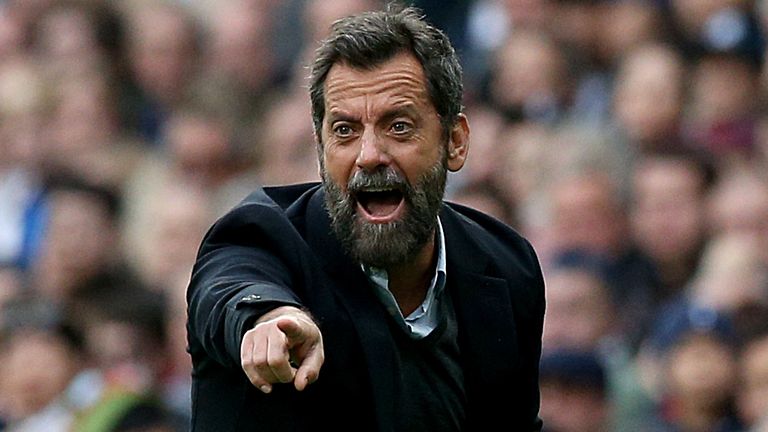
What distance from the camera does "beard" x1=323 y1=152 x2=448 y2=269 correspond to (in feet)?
11.4

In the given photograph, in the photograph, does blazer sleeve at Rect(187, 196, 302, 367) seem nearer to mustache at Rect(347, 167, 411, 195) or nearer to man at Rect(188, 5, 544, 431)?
man at Rect(188, 5, 544, 431)

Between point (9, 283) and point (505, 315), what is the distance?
4.55 m

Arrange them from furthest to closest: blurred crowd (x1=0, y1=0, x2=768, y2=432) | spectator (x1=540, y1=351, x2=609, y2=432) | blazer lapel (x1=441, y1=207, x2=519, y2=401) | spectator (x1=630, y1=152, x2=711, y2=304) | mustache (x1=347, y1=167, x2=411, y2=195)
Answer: spectator (x1=630, y1=152, x2=711, y2=304) < blurred crowd (x1=0, y1=0, x2=768, y2=432) < spectator (x1=540, y1=351, x2=609, y2=432) < blazer lapel (x1=441, y1=207, x2=519, y2=401) < mustache (x1=347, y1=167, x2=411, y2=195)

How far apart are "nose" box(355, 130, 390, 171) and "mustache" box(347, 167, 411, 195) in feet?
0.04

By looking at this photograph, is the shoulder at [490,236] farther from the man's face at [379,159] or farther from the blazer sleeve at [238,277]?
the blazer sleeve at [238,277]

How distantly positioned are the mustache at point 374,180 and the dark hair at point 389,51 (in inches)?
5.8

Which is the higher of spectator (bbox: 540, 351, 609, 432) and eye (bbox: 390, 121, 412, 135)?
eye (bbox: 390, 121, 412, 135)

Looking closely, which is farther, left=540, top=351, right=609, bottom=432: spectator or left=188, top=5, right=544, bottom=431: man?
left=540, top=351, right=609, bottom=432: spectator

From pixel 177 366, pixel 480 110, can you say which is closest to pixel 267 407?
pixel 177 366

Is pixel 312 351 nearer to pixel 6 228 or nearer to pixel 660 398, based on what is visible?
pixel 660 398

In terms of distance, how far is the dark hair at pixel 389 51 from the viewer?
352 cm

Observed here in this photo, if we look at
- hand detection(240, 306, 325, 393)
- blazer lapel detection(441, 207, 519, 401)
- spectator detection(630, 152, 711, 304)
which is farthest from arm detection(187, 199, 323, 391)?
spectator detection(630, 152, 711, 304)

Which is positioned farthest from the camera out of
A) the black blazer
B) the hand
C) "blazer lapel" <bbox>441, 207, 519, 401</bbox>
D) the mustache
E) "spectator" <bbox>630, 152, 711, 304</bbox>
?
"spectator" <bbox>630, 152, 711, 304</bbox>

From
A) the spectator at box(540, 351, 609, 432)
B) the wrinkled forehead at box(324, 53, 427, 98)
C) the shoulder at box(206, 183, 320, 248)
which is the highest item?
the wrinkled forehead at box(324, 53, 427, 98)
